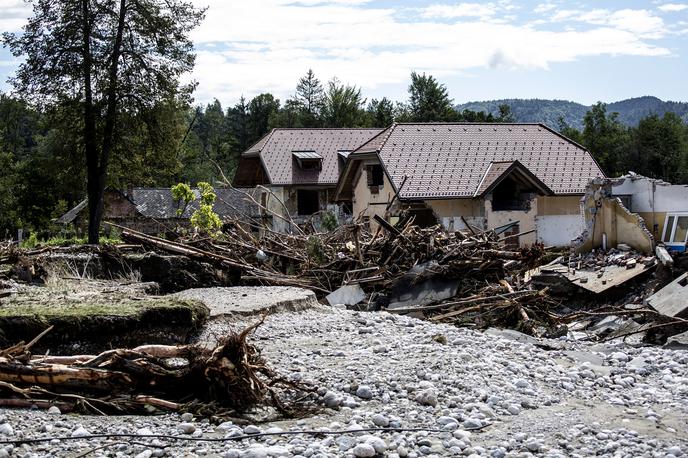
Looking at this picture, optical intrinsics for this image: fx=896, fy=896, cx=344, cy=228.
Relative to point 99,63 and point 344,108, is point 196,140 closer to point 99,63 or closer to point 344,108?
point 344,108

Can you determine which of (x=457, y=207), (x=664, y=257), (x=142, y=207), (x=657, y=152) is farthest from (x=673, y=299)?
(x=657, y=152)

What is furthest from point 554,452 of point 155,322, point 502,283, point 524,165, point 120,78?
point 524,165

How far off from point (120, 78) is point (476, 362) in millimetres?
22323

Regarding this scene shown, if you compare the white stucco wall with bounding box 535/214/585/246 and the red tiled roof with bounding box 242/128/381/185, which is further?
the red tiled roof with bounding box 242/128/381/185

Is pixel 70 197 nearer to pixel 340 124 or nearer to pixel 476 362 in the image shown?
pixel 340 124

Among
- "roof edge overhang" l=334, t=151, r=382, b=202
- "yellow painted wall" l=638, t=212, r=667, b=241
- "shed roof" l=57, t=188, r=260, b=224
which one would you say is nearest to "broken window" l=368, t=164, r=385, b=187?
"roof edge overhang" l=334, t=151, r=382, b=202

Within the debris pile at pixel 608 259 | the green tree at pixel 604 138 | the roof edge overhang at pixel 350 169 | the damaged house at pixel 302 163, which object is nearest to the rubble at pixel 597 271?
the debris pile at pixel 608 259

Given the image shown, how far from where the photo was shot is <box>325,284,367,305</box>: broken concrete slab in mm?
14836

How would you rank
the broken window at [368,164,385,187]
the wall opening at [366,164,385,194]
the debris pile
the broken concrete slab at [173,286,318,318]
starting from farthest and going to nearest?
1. the broken window at [368,164,385,187]
2. the wall opening at [366,164,385,194]
3. the debris pile
4. the broken concrete slab at [173,286,318,318]

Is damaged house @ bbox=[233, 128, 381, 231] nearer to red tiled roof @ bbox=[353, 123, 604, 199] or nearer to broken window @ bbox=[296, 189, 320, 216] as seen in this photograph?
broken window @ bbox=[296, 189, 320, 216]

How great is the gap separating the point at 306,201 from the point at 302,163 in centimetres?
198

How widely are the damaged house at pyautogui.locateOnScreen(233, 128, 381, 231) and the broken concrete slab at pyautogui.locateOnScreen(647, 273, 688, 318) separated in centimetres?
2888

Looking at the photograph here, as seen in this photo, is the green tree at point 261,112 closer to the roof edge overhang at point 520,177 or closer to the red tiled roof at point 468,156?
the red tiled roof at point 468,156

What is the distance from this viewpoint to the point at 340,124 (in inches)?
2670
